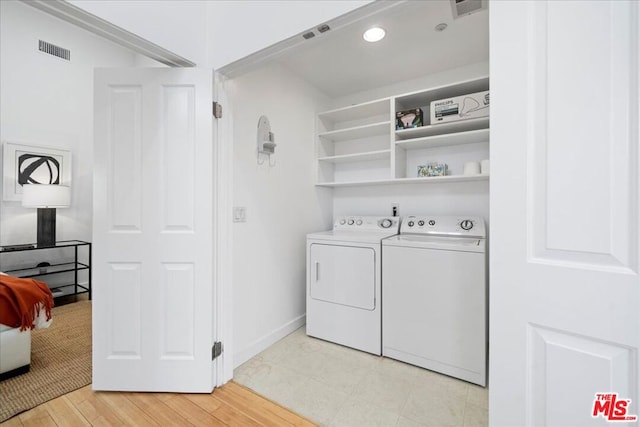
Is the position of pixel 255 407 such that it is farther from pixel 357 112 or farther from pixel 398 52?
pixel 398 52

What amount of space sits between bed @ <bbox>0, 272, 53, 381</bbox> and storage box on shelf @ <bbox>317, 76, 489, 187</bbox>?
2.41 m

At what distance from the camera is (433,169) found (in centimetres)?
252

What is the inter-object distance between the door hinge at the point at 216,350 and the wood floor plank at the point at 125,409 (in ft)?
1.34

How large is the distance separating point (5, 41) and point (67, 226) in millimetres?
2062

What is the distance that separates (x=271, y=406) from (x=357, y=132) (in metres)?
2.43

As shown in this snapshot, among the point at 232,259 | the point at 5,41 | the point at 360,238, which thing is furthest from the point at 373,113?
the point at 5,41

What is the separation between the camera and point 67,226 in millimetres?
3381

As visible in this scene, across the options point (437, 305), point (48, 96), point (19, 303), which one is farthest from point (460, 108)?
point (48, 96)

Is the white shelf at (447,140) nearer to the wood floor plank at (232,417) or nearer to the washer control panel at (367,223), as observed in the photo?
the washer control panel at (367,223)

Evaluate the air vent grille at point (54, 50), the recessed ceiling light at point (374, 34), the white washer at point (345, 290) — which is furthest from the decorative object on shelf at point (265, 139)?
the air vent grille at point (54, 50)

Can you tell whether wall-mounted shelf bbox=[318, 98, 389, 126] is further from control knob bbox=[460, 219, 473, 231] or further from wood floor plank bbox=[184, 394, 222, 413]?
wood floor plank bbox=[184, 394, 222, 413]

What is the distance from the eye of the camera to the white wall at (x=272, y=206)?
82.3 inches
